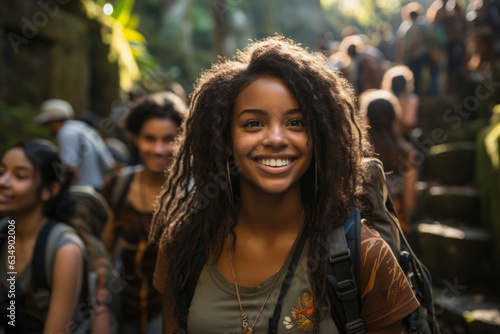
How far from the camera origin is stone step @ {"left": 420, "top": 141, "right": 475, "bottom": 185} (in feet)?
23.2

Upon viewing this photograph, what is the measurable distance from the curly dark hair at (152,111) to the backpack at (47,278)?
1.13 metres

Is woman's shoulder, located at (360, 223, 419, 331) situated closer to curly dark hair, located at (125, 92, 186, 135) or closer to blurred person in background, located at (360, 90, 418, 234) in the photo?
blurred person in background, located at (360, 90, 418, 234)

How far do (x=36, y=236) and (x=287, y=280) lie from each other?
181 cm

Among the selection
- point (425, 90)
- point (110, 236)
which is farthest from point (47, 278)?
point (425, 90)

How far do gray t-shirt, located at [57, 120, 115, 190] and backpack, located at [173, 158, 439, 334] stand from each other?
4.19 meters

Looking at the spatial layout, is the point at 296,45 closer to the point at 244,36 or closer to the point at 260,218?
the point at 260,218

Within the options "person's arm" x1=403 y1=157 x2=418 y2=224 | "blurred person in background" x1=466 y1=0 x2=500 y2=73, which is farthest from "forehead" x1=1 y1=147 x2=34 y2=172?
"blurred person in background" x1=466 y1=0 x2=500 y2=73

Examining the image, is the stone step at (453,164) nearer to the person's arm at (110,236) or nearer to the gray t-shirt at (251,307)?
the person's arm at (110,236)

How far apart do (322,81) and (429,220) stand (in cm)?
516

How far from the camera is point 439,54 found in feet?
33.9

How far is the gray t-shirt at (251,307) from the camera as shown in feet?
5.95

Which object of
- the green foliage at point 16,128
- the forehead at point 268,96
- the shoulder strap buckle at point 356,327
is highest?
the green foliage at point 16,128

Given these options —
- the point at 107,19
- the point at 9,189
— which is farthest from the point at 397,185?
the point at 107,19

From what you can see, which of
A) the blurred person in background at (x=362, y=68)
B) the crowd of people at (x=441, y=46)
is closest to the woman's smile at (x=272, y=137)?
the blurred person in background at (x=362, y=68)
